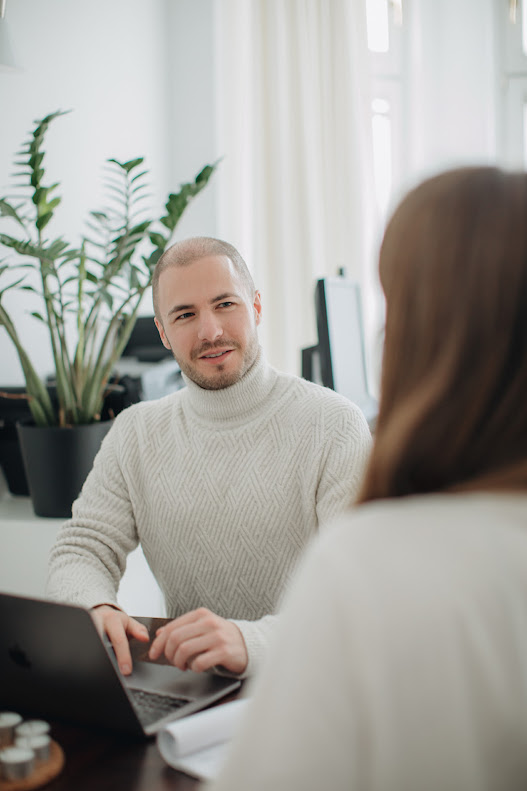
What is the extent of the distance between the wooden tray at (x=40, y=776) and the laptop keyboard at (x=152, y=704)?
12 centimetres

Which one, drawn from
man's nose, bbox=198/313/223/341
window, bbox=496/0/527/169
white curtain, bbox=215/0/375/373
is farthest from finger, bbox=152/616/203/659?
window, bbox=496/0/527/169

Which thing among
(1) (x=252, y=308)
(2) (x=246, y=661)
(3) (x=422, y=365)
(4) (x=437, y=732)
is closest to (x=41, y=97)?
(1) (x=252, y=308)

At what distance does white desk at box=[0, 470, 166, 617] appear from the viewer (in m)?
1.93

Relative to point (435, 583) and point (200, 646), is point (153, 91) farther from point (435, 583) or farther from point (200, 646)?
point (435, 583)

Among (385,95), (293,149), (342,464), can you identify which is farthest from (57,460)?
(385,95)

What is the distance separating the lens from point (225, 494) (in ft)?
4.86

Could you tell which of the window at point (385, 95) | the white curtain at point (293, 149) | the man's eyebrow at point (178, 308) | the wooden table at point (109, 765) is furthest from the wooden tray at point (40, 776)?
the window at point (385, 95)

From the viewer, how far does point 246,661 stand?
1.06 m

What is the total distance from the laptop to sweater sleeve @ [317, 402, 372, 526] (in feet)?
1.50

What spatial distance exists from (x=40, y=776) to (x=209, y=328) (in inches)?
35.0

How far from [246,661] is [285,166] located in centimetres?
298

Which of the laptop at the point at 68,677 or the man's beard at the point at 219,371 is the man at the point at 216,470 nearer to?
the man's beard at the point at 219,371

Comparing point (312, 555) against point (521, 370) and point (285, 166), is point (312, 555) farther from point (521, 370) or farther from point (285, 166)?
point (285, 166)

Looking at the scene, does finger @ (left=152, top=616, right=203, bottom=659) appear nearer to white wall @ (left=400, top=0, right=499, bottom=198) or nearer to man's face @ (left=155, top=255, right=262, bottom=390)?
man's face @ (left=155, top=255, right=262, bottom=390)
